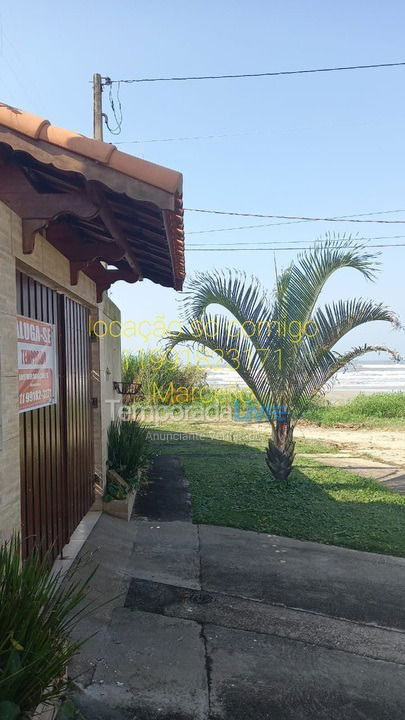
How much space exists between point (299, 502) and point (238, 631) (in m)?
3.97

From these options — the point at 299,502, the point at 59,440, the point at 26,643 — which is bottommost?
the point at 299,502

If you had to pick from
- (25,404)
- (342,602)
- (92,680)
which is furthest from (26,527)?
(342,602)

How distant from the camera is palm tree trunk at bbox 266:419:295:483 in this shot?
332 inches

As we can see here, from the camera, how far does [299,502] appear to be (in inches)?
297

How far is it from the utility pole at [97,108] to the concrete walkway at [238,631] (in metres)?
9.08

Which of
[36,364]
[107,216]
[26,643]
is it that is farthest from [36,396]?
[26,643]

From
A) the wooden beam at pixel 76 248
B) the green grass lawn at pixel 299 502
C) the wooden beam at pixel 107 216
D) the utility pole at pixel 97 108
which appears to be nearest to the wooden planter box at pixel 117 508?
the green grass lawn at pixel 299 502

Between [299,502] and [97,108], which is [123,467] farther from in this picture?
[97,108]

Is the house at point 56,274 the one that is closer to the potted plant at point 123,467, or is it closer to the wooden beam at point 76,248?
the wooden beam at point 76,248

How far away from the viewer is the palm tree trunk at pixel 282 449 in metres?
8.43

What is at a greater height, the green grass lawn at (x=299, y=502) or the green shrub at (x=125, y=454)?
the green shrub at (x=125, y=454)

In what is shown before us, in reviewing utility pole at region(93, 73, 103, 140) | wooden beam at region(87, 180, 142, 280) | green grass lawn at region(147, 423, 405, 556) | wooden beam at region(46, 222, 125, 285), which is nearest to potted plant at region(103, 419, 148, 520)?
green grass lawn at region(147, 423, 405, 556)

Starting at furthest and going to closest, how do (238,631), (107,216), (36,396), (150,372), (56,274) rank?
(150,372)
(56,274)
(36,396)
(238,631)
(107,216)

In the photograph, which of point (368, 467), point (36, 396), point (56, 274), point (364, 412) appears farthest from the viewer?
point (364, 412)
